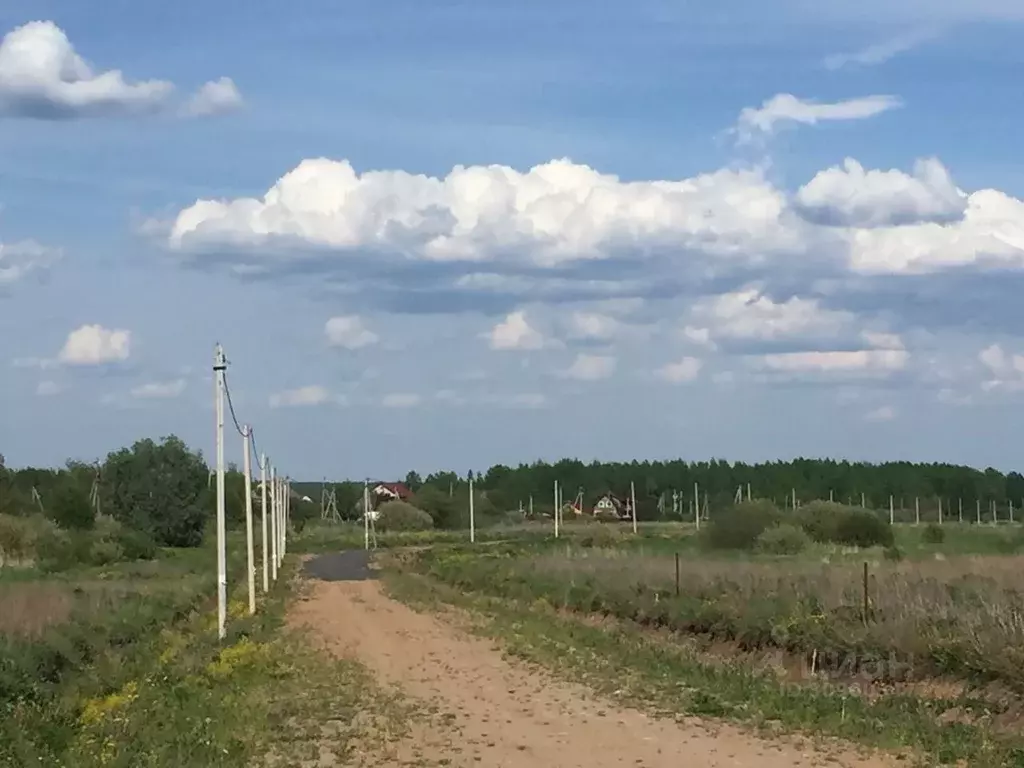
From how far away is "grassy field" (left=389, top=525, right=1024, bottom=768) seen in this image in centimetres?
1468

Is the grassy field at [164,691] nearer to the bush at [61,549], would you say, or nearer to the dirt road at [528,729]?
the dirt road at [528,729]

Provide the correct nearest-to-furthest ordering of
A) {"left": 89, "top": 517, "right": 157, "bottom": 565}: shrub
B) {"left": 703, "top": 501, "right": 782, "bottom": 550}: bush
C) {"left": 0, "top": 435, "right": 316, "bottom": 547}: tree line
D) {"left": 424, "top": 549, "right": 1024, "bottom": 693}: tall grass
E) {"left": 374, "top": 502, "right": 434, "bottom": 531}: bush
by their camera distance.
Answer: {"left": 424, "top": 549, "right": 1024, "bottom": 693}: tall grass, {"left": 89, "top": 517, "right": 157, "bottom": 565}: shrub, {"left": 703, "top": 501, "right": 782, "bottom": 550}: bush, {"left": 0, "top": 435, "right": 316, "bottom": 547}: tree line, {"left": 374, "top": 502, "right": 434, "bottom": 531}: bush

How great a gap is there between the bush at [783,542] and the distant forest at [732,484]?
76555 mm

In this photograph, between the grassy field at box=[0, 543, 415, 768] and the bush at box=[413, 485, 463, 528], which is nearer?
the grassy field at box=[0, 543, 415, 768]

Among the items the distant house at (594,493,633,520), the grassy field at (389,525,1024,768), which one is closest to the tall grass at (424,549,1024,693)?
the grassy field at (389,525,1024,768)

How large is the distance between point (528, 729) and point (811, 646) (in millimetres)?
7202

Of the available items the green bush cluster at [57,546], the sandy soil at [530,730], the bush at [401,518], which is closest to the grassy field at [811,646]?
the sandy soil at [530,730]

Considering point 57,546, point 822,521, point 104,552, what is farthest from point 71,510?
point 822,521

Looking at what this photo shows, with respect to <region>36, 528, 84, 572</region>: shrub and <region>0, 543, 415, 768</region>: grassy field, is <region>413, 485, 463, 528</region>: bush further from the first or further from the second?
<region>0, 543, 415, 768</region>: grassy field

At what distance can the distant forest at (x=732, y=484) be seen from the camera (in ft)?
516

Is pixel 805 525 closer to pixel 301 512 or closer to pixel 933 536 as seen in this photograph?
pixel 933 536

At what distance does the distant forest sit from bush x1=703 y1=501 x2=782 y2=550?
6808 centimetres

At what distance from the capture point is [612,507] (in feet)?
504

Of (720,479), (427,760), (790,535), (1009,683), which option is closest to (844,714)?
(1009,683)
